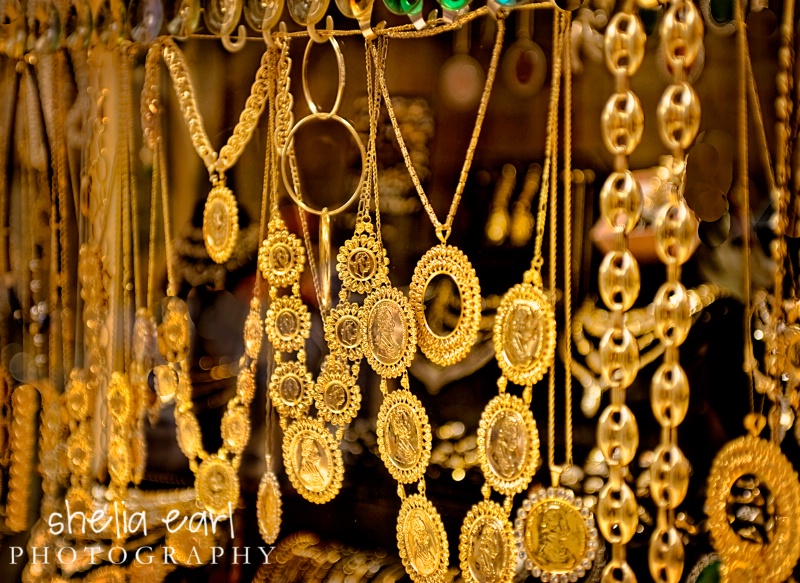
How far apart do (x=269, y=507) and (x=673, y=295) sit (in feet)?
1.76

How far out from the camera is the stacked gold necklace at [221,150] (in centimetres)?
103

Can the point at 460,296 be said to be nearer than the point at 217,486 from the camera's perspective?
Yes

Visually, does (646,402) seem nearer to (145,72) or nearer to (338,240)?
(338,240)

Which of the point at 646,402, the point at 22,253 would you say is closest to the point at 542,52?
the point at 646,402

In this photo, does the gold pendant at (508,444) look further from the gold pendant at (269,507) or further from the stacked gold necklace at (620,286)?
the gold pendant at (269,507)

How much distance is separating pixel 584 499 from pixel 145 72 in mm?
767

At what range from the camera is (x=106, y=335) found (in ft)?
3.78

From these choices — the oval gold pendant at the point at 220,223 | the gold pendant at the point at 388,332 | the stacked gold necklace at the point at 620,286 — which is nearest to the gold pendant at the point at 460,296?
the gold pendant at the point at 388,332

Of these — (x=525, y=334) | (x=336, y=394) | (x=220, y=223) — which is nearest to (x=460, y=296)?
(x=525, y=334)

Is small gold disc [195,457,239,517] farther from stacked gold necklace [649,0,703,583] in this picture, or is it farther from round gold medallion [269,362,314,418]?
stacked gold necklace [649,0,703,583]

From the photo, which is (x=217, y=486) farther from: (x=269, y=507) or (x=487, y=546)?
(x=487, y=546)

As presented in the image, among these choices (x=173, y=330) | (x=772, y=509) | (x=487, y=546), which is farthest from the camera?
(x=173, y=330)

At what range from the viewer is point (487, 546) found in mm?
850

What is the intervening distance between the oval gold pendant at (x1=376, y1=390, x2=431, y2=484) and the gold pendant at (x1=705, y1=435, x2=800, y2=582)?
11.2 inches
